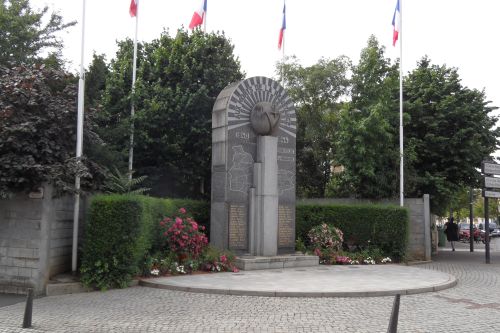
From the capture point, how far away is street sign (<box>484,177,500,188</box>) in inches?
763

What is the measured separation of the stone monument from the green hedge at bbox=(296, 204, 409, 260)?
1575 millimetres

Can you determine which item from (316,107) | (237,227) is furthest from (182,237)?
(316,107)

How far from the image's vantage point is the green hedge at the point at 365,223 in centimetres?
1800

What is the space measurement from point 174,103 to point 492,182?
41.7 ft

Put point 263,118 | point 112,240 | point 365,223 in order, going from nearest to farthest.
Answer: point 112,240 < point 263,118 < point 365,223

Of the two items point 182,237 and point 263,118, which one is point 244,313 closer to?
point 182,237

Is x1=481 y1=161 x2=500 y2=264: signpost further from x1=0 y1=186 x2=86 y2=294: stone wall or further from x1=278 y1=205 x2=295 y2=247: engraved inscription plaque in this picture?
x1=0 y1=186 x2=86 y2=294: stone wall

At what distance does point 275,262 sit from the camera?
1530 centimetres

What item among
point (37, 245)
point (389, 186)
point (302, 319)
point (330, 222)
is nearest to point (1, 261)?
point (37, 245)

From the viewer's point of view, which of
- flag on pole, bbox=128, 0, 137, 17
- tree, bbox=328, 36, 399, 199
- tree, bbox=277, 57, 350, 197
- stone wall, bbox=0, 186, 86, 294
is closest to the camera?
stone wall, bbox=0, 186, 86, 294

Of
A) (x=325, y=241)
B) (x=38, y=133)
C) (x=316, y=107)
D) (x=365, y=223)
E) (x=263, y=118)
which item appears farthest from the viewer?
(x=316, y=107)

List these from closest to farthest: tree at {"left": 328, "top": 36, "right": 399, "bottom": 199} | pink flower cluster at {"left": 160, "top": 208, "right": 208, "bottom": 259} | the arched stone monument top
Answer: pink flower cluster at {"left": 160, "top": 208, "right": 208, "bottom": 259}
the arched stone monument top
tree at {"left": 328, "top": 36, "right": 399, "bottom": 199}

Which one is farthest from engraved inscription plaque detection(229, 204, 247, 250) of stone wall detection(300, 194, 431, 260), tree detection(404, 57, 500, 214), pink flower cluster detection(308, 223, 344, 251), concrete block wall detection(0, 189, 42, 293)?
tree detection(404, 57, 500, 214)

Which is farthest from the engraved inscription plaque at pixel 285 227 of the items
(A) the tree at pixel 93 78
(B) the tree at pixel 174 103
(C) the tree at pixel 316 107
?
(C) the tree at pixel 316 107
